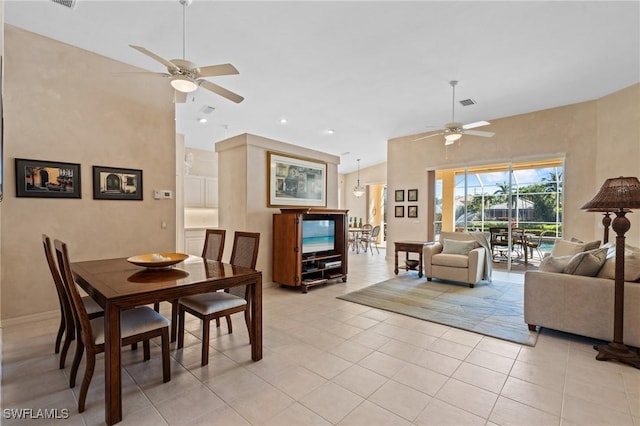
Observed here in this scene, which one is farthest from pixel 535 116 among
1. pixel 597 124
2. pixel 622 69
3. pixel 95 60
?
pixel 95 60

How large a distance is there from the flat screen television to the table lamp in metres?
3.57

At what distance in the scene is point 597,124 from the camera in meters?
5.17

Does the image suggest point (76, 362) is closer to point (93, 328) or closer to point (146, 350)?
point (93, 328)

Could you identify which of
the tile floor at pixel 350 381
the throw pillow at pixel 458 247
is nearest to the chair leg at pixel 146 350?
the tile floor at pixel 350 381

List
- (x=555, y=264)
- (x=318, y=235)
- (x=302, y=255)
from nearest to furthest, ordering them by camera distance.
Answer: (x=555, y=264) → (x=302, y=255) → (x=318, y=235)

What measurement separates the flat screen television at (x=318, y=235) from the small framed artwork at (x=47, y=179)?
10.1 feet

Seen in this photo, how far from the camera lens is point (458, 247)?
5.25 m

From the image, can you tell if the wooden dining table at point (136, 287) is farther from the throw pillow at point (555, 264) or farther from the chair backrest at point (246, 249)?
the throw pillow at point (555, 264)

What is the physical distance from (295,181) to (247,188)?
104 cm

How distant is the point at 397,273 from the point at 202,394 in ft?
15.1

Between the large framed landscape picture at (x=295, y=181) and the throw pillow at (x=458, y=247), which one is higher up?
the large framed landscape picture at (x=295, y=181)

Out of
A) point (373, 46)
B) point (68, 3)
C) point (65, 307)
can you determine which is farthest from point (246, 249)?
point (68, 3)

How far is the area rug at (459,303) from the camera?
10.4 ft

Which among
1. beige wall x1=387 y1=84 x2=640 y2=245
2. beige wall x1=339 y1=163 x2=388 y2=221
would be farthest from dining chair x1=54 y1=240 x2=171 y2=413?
beige wall x1=339 y1=163 x2=388 y2=221
